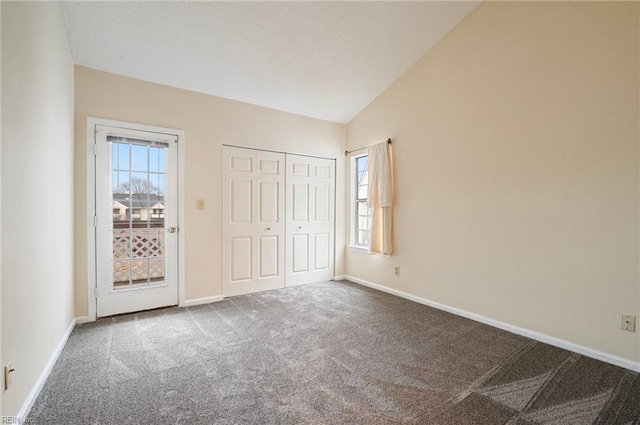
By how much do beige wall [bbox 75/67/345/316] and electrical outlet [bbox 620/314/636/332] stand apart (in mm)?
3838

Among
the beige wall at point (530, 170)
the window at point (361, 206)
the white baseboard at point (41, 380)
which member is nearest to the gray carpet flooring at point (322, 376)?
the white baseboard at point (41, 380)

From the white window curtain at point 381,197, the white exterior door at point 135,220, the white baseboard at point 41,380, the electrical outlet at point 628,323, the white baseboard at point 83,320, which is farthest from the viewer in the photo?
the white window curtain at point 381,197

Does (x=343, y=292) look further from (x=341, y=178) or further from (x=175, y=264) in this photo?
(x=175, y=264)

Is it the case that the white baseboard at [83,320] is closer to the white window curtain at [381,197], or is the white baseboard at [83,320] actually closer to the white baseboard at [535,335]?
the white window curtain at [381,197]

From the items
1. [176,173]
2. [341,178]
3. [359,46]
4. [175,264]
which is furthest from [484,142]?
[175,264]

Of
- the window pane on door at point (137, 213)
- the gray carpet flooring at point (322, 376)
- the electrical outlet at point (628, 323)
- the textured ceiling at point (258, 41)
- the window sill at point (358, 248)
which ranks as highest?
the textured ceiling at point (258, 41)

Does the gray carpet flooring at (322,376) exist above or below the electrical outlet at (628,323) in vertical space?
below

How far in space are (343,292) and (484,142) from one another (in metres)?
2.56

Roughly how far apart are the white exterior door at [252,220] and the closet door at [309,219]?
155 millimetres

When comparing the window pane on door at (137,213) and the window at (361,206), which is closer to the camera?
the window pane on door at (137,213)

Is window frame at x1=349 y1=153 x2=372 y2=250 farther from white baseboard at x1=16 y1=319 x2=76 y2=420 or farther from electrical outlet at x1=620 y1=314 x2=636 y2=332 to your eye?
white baseboard at x1=16 y1=319 x2=76 y2=420

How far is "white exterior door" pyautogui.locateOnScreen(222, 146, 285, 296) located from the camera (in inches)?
158

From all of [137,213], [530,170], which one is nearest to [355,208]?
[530,170]

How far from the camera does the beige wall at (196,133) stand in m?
3.15
